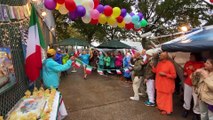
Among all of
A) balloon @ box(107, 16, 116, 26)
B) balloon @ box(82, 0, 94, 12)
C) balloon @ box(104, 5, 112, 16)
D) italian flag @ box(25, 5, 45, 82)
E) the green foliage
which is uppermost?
the green foliage

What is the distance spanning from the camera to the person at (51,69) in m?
5.57

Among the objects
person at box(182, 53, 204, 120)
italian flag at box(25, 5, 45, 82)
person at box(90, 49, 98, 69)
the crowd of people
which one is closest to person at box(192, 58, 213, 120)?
the crowd of people

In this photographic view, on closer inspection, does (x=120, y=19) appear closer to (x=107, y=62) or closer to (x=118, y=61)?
(x=118, y=61)

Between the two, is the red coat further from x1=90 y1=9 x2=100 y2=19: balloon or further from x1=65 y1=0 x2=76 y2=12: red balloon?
x1=65 y1=0 x2=76 y2=12: red balloon

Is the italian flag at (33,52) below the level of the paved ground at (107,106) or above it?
above

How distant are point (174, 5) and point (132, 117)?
22771 millimetres

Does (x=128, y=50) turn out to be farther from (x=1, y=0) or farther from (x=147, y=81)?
(x=1, y=0)

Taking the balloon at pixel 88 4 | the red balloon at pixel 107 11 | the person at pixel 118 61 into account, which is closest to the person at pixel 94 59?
the person at pixel 118 61

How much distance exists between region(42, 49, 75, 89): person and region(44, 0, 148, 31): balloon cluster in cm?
177

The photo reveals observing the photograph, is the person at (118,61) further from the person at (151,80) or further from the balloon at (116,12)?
the person at (151,80)

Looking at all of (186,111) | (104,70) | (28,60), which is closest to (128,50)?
(104,70)

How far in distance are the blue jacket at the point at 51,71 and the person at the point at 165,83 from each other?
2822 mm

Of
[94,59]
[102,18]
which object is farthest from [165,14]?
[102,18]

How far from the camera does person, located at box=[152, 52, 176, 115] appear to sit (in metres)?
6.73
